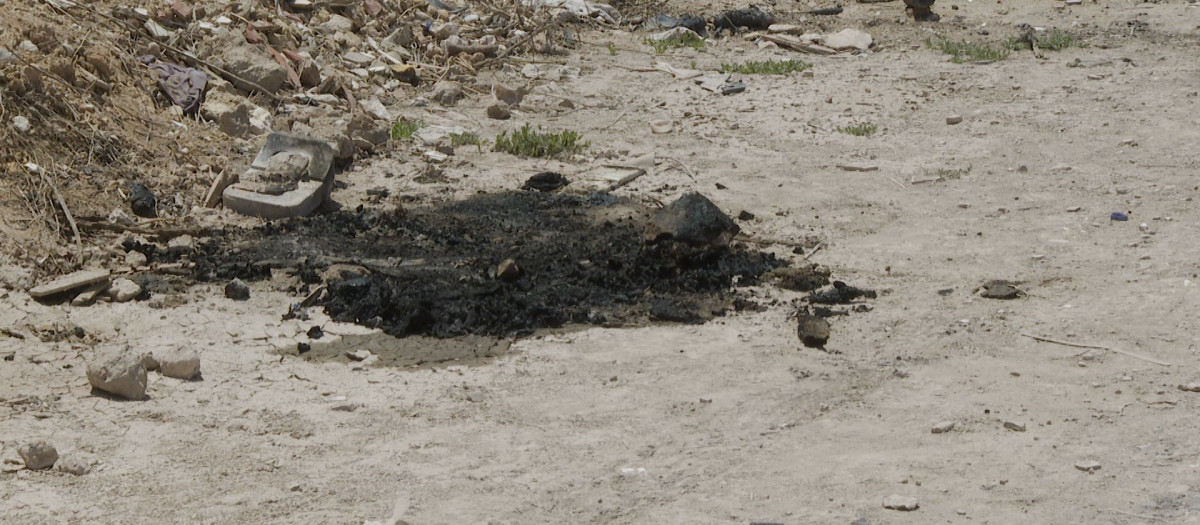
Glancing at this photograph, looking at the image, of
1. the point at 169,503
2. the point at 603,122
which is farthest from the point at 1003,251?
the point at 169,503

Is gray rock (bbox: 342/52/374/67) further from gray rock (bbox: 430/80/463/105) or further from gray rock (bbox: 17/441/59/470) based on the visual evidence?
gray rock (bbox: 17/441/59/470)

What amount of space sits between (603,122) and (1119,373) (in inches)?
207

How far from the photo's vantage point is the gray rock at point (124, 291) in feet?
19.1

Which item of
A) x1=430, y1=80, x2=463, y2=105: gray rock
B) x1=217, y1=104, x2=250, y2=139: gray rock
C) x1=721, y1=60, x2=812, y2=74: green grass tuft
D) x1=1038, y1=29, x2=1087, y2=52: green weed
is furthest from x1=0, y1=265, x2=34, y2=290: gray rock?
x1=1038, y1=29, x2=1087, y2=52: green weed

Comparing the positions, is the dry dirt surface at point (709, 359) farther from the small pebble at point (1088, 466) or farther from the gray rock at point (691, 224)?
the gray rock at point (691, 224)

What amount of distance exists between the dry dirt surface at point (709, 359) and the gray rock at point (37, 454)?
41mm

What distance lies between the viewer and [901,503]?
392 cm

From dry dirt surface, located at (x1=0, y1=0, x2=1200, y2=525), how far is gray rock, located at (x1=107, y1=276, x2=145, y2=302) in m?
0.09

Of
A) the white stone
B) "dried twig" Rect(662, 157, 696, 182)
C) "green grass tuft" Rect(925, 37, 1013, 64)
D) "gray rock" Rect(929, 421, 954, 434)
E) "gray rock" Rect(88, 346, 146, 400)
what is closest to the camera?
"gray rock" Rect(929, 421, 954, 434)

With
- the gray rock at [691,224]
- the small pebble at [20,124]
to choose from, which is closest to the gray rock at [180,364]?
the gray rock at [691,224]

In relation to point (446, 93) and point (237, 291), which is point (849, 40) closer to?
point (446, 93)

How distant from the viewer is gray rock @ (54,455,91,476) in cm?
422

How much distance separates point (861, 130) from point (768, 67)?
1752 mm

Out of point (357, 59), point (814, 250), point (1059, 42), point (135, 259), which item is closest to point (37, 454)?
point (135, 259)
